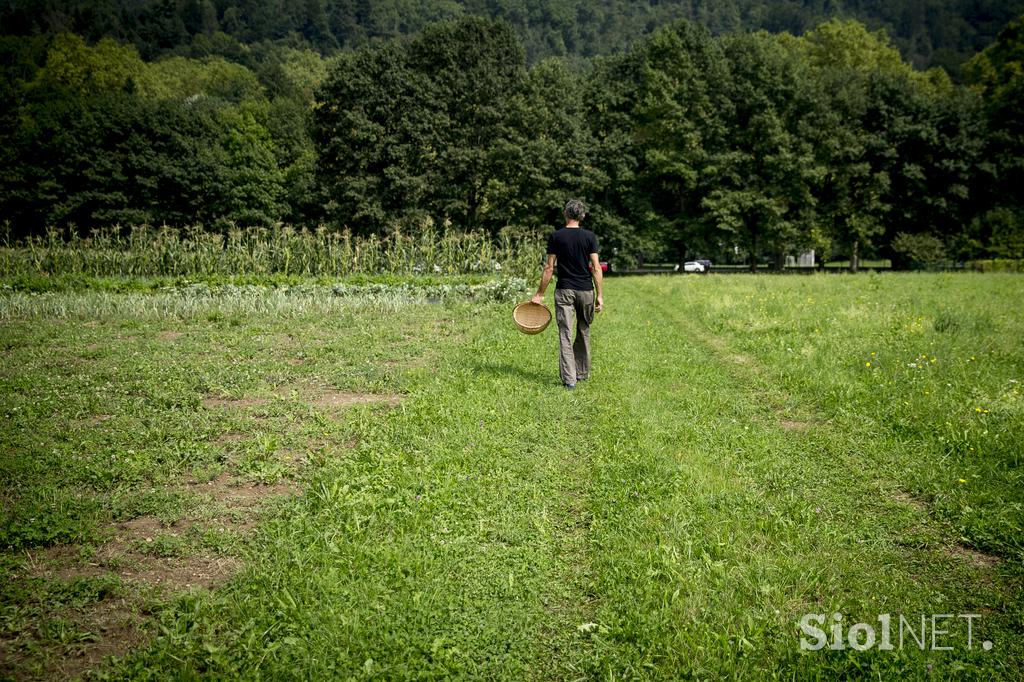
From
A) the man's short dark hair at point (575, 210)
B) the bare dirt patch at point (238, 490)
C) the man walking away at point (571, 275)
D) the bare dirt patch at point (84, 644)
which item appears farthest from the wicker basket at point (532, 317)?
the bare dirt patch at point (84, 644)

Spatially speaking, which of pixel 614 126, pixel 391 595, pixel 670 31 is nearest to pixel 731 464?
pixel 391 595

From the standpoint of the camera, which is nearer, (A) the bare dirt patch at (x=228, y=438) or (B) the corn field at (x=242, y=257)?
(A) the bare dirt patch at (x=228, y=438)

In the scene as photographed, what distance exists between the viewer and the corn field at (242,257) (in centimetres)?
2175

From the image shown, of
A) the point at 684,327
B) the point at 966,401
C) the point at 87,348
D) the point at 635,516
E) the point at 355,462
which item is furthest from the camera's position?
the point at 684,327

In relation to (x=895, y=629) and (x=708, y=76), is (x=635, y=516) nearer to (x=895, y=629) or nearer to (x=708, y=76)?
(x=895, y=629)

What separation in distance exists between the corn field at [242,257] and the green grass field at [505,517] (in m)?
14.4

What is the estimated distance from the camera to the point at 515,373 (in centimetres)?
902

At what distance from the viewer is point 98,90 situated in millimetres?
61219

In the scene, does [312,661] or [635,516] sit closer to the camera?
[312,661]

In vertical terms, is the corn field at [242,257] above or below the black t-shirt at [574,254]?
above

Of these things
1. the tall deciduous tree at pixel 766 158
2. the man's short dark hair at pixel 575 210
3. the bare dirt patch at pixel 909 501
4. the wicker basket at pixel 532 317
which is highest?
the tall deciduous tree at pixel 766 158

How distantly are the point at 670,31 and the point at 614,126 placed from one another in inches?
292

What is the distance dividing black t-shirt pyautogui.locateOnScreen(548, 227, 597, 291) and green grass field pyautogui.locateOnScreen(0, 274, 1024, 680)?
1580 millimetres

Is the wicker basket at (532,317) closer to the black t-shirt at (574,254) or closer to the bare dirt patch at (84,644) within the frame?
the black t-shirt at (574,254)
